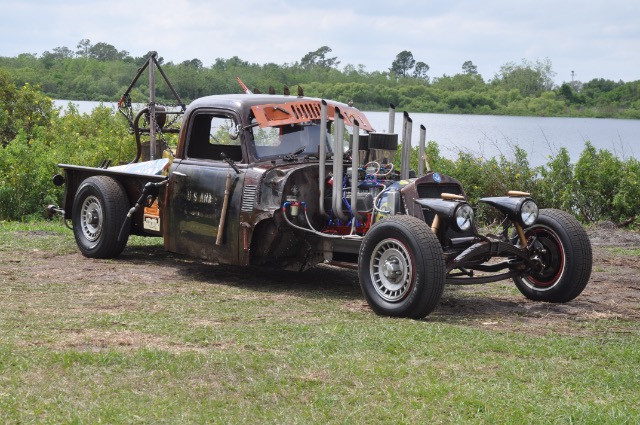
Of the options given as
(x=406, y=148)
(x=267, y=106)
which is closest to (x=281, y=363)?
(x=406, y=148)

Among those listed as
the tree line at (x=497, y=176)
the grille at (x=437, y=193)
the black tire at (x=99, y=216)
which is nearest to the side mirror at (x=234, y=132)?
the black tire at (x=99, y=216)

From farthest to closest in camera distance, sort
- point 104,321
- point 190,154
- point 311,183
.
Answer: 1. point 190,154
2. point 311,183
3. point 104,321

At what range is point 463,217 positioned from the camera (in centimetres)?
900

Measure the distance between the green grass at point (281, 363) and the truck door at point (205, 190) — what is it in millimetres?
731

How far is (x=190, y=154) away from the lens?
11.0 m

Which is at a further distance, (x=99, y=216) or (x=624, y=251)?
(x=624, y=251)

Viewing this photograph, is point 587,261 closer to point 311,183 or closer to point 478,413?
point 311,183

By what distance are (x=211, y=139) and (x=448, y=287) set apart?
3.05 meters

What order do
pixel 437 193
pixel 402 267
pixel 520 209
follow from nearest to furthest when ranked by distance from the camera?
pixel 402 267 → pixel 520 209 → pixel 437 193

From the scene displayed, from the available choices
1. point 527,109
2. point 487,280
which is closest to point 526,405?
point 487,280

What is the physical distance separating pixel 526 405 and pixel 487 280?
3107mm

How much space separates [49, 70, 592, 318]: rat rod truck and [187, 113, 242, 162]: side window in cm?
1

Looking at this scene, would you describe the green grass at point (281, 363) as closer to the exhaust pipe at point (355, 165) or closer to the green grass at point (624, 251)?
the exhaust pipe at point (355, 165)

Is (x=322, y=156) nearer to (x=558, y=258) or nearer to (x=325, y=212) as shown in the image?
(x=325, y=212)
